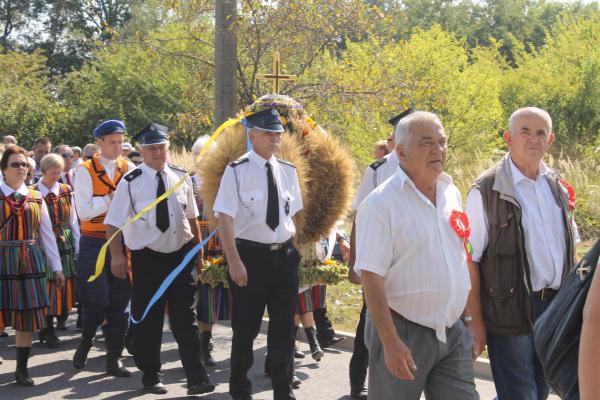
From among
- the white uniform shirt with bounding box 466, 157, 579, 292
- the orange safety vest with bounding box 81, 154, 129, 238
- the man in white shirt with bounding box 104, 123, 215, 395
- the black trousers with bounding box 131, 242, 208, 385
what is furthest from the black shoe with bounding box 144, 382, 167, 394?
the white uniform shirt with bounding box 466, 157, 579, 292

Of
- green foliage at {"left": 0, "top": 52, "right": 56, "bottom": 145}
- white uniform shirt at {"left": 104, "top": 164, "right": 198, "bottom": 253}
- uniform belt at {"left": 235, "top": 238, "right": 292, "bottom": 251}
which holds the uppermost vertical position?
green foliage at {"left": 0, "top": 52, "right": 56, "bottom": 145}

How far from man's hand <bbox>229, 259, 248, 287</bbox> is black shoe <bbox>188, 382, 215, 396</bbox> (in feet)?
3.86

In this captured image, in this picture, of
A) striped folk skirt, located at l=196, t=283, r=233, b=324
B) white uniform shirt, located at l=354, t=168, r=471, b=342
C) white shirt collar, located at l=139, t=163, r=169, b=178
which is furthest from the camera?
striped folk skirt, located at l=196, t=283, r=233, b=324

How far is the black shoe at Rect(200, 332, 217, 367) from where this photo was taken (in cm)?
824

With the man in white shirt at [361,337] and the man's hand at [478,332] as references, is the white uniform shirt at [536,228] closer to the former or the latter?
the man's hand at [478,332]

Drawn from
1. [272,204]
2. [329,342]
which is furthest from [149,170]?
[329,342]

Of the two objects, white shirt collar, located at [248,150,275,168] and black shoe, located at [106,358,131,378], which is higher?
white shirt collar, located at [248,150,275,168]

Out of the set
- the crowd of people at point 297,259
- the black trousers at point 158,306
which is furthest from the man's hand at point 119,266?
the black trousers at point 158,306

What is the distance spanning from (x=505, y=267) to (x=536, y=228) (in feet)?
0.88

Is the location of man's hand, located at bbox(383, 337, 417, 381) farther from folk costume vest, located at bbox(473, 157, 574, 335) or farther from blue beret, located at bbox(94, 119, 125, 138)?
blue beret, located at bbox(94, 119, 125, 138)

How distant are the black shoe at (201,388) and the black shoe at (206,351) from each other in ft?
3.84

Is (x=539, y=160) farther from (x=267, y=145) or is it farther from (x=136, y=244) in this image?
(x=136, y=244)

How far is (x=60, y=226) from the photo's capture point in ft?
31.1

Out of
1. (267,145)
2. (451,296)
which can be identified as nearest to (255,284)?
(267,145)
